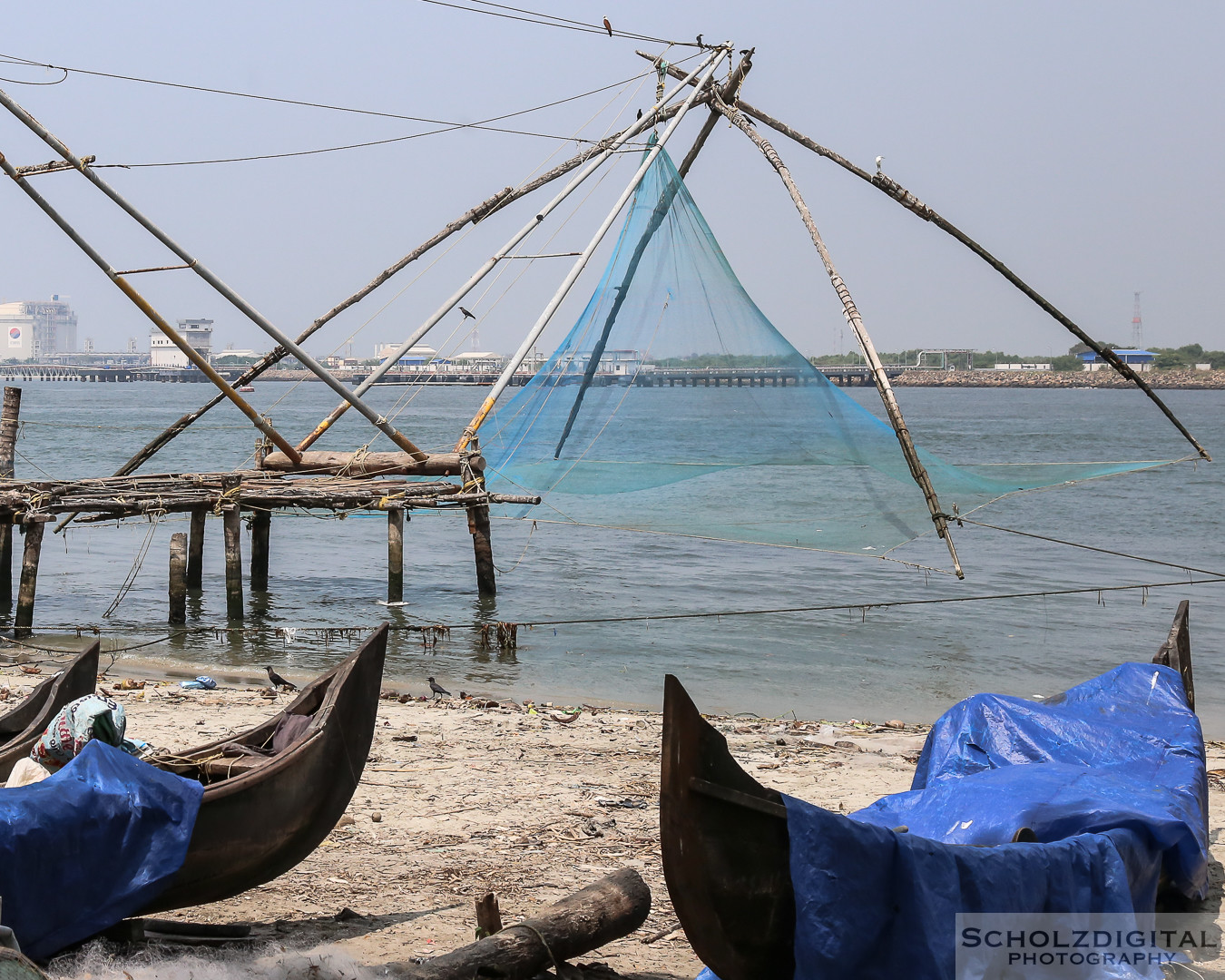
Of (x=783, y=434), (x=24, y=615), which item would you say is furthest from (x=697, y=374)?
(x=24, y=615)

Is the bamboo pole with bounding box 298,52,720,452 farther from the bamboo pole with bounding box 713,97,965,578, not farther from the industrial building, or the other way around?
the industrial building

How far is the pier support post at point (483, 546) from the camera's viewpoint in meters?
15.1

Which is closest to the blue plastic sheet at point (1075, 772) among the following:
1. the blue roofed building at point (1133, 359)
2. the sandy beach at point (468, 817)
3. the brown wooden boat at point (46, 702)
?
the sandy beach at point (468, 817)

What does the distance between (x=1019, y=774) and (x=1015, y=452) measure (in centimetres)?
4317

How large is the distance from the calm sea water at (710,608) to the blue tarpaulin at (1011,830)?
484 cm

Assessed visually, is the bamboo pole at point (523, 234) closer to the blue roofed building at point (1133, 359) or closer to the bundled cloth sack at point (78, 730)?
the bundled cloth sack at point (78, 730)

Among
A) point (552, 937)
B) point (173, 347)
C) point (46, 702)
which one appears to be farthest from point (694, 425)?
point (173, 347)

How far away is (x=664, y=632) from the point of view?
1472 cm

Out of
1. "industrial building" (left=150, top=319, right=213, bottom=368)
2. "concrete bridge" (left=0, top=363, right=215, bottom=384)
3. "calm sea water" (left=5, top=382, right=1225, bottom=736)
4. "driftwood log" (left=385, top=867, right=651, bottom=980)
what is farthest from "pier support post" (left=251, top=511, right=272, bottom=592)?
"industrial building" (left=150, top=319, right=213, bottom=368)

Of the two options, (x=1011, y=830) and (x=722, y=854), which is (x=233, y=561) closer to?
(x=1011, y=830)

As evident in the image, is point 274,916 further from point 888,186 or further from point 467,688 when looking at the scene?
point 888,186

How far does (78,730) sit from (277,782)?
0.89 metres

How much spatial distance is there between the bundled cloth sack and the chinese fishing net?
804 cm

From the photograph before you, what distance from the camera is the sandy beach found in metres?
4.88
